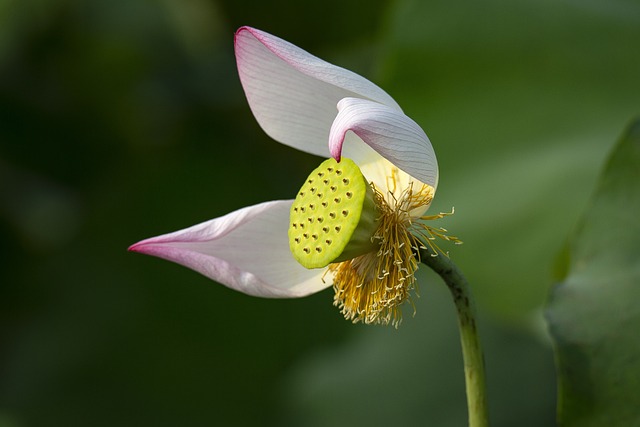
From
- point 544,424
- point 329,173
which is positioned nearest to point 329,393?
point 544,424

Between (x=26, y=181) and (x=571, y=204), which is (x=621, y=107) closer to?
(x=571, y=204)

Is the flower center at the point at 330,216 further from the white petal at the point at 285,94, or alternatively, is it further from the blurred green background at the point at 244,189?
the blurred green background at the point at 244,189

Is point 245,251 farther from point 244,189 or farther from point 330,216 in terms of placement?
point 244,189

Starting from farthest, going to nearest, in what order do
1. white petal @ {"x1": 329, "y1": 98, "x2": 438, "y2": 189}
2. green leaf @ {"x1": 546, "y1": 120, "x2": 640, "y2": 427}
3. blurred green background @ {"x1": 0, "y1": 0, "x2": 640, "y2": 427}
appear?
blurred green background @ {"x1": 0, "y1": 0, "x2": 640, "y2": 427} < green leaf @ {"x1": 546, "y1": 120, "x2": 640, "y2": 427} < white petal @ {"x1": 329, "y1": 98, "x2": 438, "y2": 189}

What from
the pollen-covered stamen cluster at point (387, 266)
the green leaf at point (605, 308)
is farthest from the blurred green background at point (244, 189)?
the pollen-covered stamen cluster at point (387, 266)

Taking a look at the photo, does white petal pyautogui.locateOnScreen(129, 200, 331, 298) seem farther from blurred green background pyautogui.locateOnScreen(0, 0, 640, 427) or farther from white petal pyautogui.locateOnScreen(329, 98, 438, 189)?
blurred green background pyautogui.locateOnScreen(0, 0, 640, 427)

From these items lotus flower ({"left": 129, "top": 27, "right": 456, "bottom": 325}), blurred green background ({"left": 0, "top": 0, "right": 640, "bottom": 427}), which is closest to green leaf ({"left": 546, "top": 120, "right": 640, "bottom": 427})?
lotus flower ({"left": 129, "top": 27, "right": 456, "bottom": 325})
